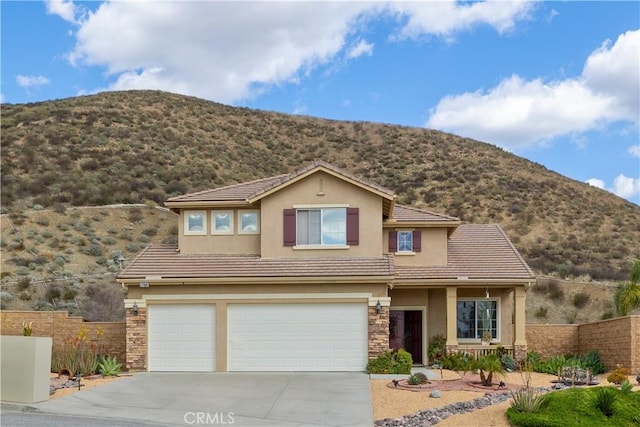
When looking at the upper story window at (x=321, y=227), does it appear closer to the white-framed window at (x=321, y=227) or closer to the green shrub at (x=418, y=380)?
the white-framed window at (x=321, y=227)

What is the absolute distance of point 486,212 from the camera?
5519cm

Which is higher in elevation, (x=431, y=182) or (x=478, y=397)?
(x=431, y=182)

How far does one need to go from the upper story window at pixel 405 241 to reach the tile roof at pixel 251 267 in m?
1.94

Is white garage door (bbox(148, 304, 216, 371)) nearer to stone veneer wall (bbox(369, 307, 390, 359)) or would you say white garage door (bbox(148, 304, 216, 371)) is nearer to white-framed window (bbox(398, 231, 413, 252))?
stone veneer wall (bbox(369, 307, 390, 359))

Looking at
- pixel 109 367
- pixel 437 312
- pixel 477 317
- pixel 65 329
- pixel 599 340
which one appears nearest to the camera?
pixel 109 367

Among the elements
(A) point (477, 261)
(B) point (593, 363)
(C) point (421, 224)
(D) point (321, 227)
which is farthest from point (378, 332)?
(B) point (593, 363)

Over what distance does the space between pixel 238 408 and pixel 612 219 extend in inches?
1828

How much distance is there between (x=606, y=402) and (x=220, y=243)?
14.0 meters

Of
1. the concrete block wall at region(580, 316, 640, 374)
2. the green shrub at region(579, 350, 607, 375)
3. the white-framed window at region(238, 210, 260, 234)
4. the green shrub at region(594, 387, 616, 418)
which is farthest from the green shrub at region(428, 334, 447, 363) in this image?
the green shrub at region(594, 387, 616, 418)

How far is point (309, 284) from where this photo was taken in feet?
78.1

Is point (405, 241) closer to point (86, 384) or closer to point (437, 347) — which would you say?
point (437, 347)

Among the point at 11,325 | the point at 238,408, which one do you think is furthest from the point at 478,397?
the point at 11,325

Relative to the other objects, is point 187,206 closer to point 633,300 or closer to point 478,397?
point 478,397

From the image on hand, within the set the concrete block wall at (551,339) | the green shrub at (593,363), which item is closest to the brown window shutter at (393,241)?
the concrete block wall at (551,339)
